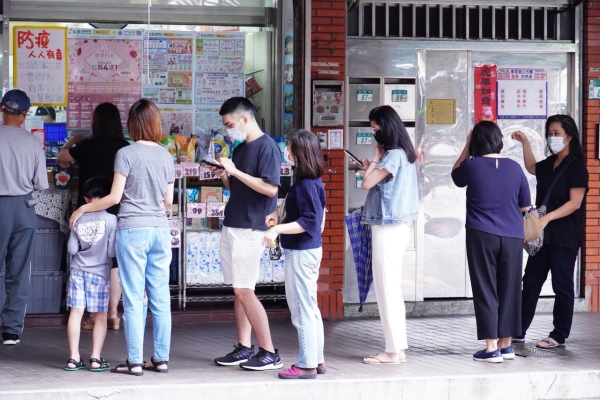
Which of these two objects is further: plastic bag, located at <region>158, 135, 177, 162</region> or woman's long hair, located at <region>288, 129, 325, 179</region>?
plastic bag, located at <region>158, 135, 177, 162</region>

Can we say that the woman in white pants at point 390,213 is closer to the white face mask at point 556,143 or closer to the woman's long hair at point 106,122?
the white face mask at point 556,143

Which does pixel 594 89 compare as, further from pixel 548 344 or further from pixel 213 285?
pixel 213 285

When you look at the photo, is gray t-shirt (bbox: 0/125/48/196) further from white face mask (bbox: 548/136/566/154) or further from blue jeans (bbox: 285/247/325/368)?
white face mask (bbox: 548/136/566/154)

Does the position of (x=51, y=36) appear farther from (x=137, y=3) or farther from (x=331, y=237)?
(x=331, y=237)

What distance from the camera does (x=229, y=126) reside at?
7559 millimetres

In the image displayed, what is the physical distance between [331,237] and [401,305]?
234 centimetres

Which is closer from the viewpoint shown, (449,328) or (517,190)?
(517,190)

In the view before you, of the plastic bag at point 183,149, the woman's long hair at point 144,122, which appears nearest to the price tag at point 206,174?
the plastic bag at point 183,149

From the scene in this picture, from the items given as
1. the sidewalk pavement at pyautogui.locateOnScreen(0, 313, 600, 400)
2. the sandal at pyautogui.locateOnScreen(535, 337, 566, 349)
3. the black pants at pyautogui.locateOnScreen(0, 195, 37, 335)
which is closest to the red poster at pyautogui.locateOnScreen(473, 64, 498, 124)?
the sidewalk pavement at pyautogui.locateOnScreen(0, 313, 600, 400)

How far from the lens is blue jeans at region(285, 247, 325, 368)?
23.5 ft

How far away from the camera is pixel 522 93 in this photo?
10648mm

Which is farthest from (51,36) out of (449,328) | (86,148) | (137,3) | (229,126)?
(449,328)

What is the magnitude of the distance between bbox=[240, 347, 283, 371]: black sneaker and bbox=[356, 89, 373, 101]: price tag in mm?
3465

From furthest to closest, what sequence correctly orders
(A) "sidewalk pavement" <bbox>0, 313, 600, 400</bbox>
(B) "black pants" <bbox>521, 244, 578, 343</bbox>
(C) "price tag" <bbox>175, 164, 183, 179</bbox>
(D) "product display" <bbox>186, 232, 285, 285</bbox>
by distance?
(D) "product display" <bbox>186, 232, 285, 285</bbox> < (C) "price tag" <bbox>175, 164, 183, 179</bbox> < (B) "black pants" <bbox>521, 244, 578, 343</bbox> < (A) "sidewalk pavement" <bbox>0, 313, 600, 400</bbox>
